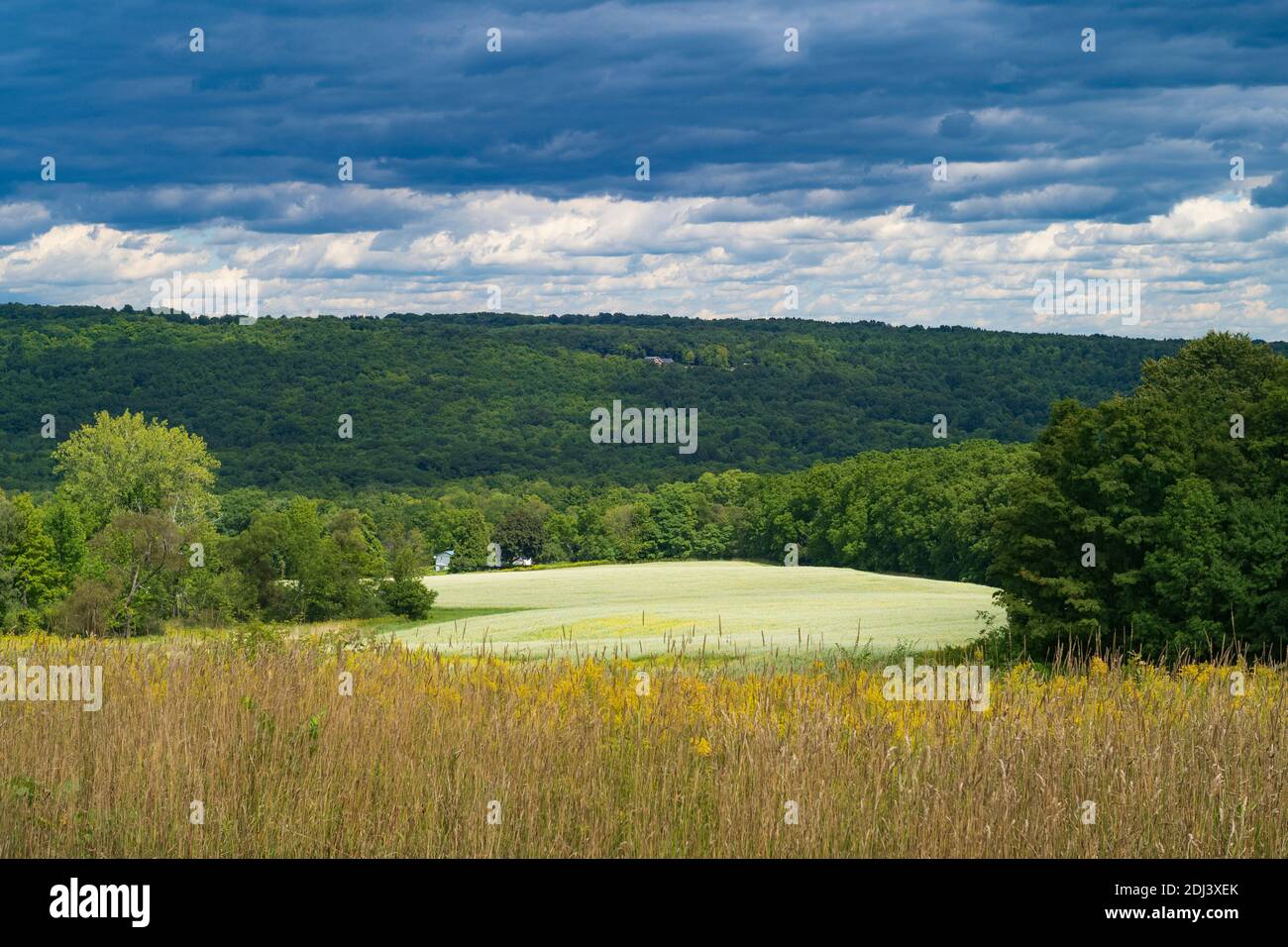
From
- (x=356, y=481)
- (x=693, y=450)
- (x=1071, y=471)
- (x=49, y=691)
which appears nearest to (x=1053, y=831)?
(x=49, y=691)

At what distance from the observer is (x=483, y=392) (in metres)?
178

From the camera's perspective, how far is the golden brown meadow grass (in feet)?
20.9

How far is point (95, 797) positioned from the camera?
6.68 meters

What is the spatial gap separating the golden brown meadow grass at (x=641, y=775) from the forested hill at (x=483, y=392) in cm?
12669

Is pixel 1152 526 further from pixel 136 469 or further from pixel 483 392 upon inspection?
pixel 483 392

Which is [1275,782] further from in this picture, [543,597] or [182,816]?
[543,597]

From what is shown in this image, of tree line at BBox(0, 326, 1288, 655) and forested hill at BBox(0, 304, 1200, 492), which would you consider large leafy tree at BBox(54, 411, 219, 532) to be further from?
forested hill at BBox(0, 304, 1200, 492)

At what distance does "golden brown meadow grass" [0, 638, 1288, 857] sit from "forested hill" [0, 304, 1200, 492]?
12669 centimetres

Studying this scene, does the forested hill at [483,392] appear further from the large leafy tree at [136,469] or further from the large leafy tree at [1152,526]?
the large leafy tree at [1152,526]

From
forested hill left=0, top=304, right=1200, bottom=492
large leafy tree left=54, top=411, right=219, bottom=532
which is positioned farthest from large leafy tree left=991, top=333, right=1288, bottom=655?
forested hill left=0, top=304, right=1200, bottom=492

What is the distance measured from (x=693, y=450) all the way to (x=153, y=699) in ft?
495

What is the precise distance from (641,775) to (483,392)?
173 m

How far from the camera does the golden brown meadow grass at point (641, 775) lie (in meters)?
6.37

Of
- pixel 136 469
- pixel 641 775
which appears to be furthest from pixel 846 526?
pixel 641 775
